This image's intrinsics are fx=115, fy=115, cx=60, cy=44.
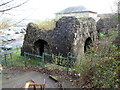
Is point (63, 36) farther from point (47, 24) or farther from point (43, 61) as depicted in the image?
point (43, 61)

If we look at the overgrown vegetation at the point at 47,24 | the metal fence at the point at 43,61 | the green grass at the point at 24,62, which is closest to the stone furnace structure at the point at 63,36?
the overgrown vegetation at the point at 47,24

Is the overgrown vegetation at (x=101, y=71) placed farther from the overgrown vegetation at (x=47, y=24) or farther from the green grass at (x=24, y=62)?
the overgrown vegetation at (x=47, y=24)

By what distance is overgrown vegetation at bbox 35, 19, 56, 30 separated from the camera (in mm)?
10641

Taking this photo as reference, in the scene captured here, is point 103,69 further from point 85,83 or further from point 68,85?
point 68,85

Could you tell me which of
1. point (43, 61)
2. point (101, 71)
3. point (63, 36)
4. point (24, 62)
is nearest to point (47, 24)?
point (63, 36)

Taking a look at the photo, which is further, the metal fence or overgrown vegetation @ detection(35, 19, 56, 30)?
overgrown vegetation @ detection(35, 19, 56, 30)

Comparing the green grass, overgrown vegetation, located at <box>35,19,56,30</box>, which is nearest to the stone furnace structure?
overgrown vegetation, located at <box>35,19,56,30</box>

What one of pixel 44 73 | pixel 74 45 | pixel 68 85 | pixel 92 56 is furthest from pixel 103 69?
pixel 74 45

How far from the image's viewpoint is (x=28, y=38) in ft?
A: 37.9

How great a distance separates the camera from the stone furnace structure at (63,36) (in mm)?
9164

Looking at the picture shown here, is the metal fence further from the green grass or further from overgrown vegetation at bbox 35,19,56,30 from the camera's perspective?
overgrown vegetation at bbox 35,19,56,30

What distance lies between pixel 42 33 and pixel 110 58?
24.4 feet

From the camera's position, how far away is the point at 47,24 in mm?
11055

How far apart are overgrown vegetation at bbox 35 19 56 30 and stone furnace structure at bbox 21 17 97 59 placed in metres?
0.37
